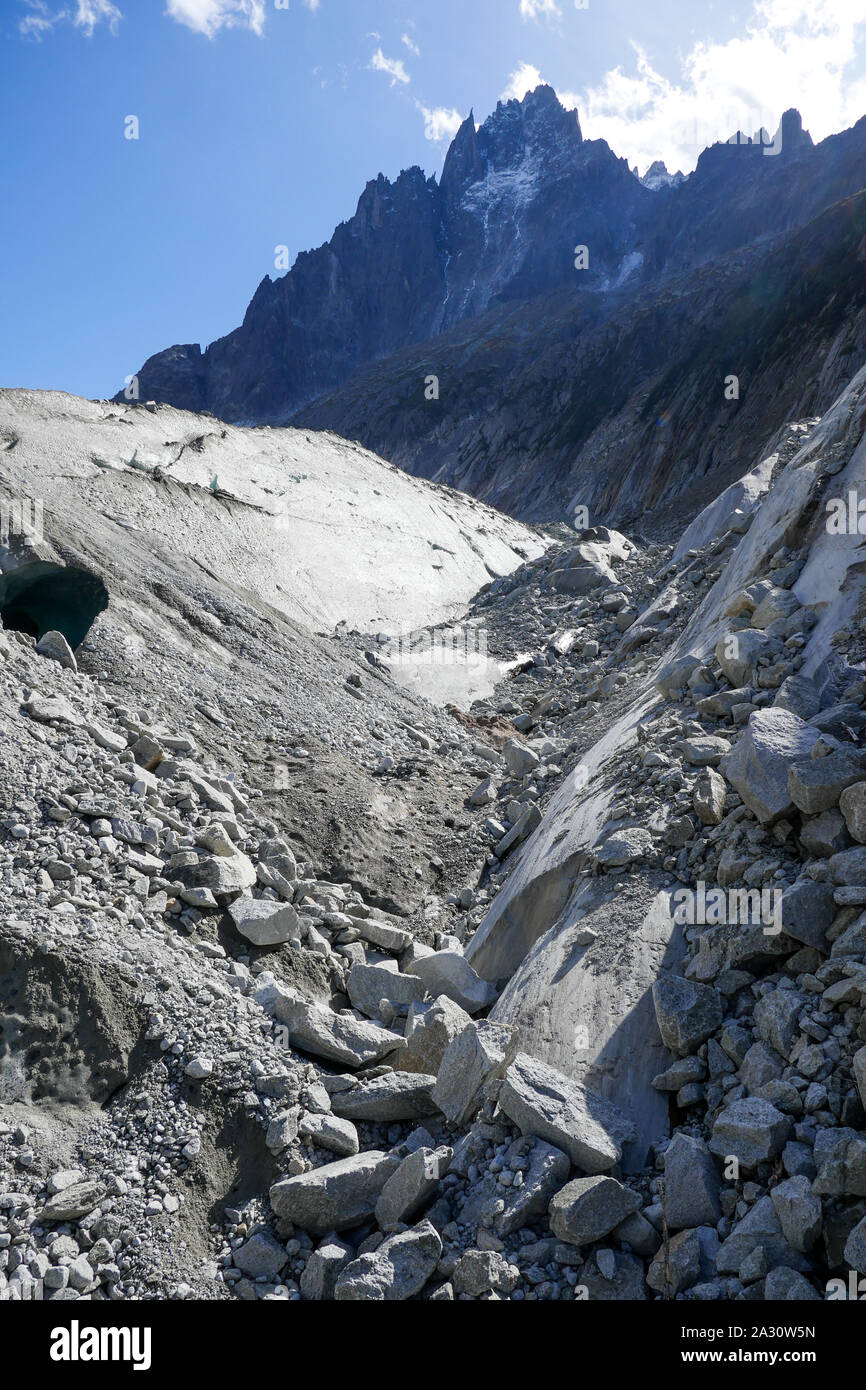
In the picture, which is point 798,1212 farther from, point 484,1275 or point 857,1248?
point 484,1275

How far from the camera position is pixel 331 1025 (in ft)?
18.4

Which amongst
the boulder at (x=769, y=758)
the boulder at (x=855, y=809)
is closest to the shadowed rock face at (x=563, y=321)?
the boulder at (x=769, y=758)

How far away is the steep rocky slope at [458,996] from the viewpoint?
3791mm

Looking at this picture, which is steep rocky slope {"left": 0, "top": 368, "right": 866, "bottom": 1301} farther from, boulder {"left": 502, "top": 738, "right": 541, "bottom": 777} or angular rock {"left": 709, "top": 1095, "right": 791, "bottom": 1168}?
boulder {"left": 502, "top": 738, "right": 541, "bottom": 777}

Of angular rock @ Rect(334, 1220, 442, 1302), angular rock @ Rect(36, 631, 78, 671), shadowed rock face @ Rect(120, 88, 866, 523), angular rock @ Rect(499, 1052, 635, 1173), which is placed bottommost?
angular rock @ Rect(334, 1220, 442, 1302)

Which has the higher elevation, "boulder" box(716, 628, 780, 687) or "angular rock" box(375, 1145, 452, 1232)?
"boulder" box(716, 628, 780, 687)

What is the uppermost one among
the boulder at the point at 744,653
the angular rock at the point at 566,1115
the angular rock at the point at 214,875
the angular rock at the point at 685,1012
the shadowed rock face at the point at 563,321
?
the shadowed rock face at the point at 563,321

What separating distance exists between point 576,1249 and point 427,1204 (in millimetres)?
856

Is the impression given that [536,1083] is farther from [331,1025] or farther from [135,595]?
[135,595]

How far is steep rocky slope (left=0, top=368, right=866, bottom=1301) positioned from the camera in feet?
12.4

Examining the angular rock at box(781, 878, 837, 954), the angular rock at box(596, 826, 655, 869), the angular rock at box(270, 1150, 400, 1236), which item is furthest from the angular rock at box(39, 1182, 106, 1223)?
the angular rock at box(781, 878, 837, 954)

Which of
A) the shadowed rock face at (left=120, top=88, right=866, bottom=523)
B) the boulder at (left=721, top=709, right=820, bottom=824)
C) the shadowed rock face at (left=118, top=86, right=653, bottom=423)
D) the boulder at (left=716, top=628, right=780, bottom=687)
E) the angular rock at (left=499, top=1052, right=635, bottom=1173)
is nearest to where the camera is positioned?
the angular rock at (left=499, top=1052, right=635, bottom=1173)

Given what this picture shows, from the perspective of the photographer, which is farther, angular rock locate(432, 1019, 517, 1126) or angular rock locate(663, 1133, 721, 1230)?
angular rock locate(432, 1019, 517, 1126)

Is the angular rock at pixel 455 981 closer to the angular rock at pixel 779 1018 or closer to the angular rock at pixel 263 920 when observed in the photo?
the angular rock at pixel 263 920
